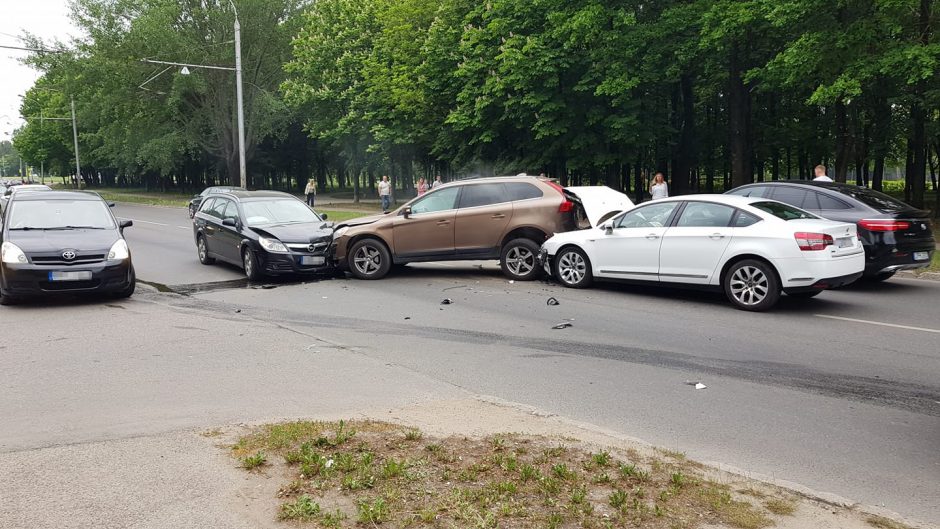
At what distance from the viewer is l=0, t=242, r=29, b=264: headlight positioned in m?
10.7

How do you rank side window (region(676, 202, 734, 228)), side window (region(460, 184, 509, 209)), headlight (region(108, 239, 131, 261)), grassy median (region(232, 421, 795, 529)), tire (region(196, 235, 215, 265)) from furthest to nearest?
tire (region(196, 235, 215, 265)), side window (region(460, 184, 509, 209)), headlight (region(108, 239, 131, 261)), side window (region(676, 202, 734, 228)), grassy median (region(232, 421, 795, 529))

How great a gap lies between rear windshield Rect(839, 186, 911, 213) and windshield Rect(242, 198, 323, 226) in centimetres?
982

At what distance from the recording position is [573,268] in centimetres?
1266

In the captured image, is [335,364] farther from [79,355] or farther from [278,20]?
[278,20]

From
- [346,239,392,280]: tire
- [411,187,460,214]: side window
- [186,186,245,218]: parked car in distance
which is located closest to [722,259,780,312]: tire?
[411,187,460,214]: side window

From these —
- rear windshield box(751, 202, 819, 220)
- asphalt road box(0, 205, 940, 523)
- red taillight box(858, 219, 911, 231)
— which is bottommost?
asphalt road box(0, 205, 940, 523)

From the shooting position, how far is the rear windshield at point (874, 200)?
40.2 feet

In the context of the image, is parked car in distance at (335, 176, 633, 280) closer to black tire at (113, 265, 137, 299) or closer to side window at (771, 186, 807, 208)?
side window at (771, 186, 807, 208)

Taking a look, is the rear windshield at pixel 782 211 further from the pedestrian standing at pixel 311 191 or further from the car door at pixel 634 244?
the pedestrian standing at pixel 311 191

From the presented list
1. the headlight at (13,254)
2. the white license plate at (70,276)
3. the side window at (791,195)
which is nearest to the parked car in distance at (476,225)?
the side window at (791,195)

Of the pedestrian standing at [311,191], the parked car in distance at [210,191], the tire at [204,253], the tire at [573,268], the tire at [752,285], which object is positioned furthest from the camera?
the pedestrian standing at [311,191]

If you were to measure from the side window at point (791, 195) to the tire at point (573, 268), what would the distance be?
3.88 m

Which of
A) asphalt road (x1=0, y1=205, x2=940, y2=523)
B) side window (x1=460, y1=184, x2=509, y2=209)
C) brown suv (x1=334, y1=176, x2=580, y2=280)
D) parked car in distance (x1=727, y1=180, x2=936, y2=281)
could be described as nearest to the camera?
asphalt road (x1=0, y1=205, x2=940, y2=523)

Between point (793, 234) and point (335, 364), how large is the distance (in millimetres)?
6376
